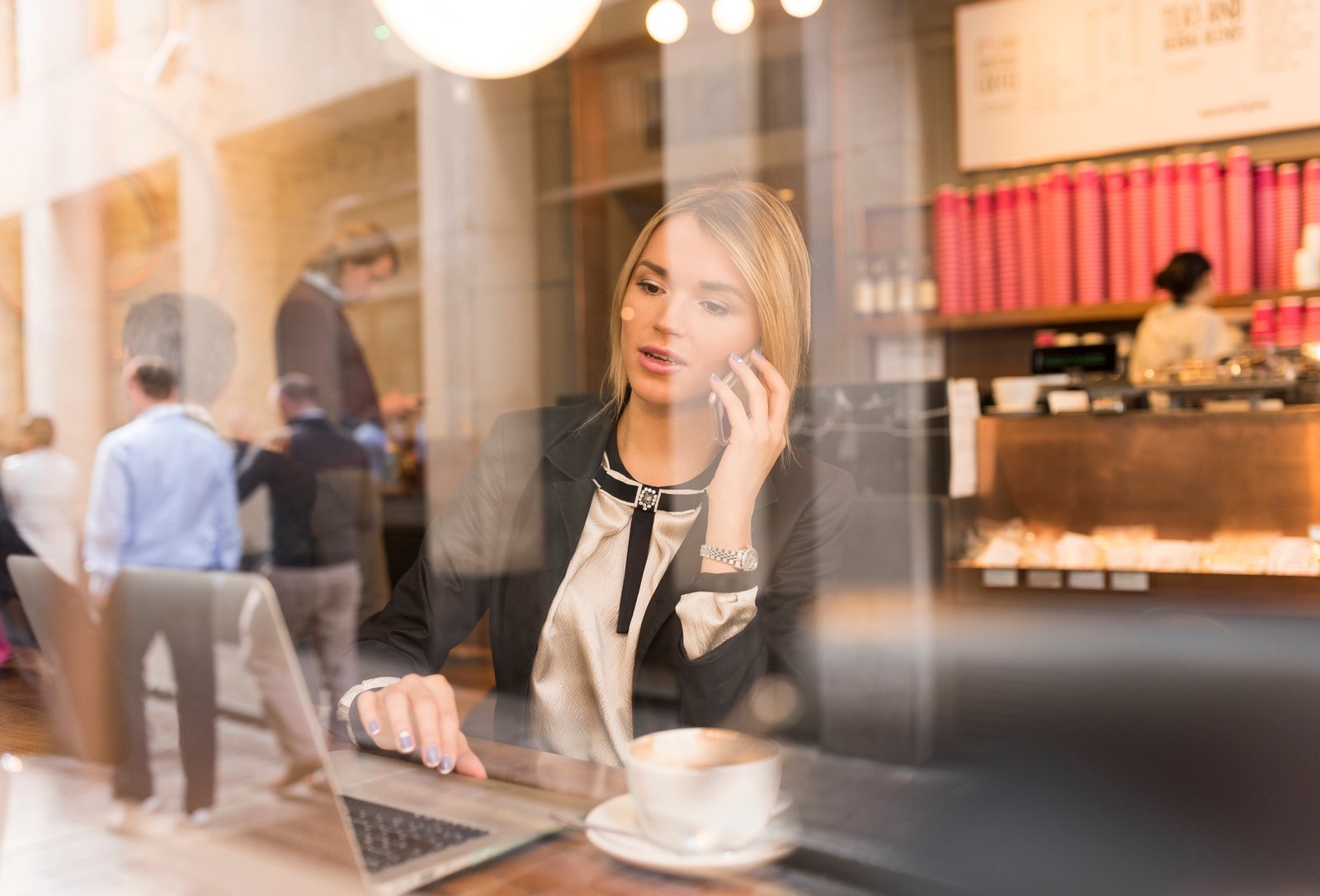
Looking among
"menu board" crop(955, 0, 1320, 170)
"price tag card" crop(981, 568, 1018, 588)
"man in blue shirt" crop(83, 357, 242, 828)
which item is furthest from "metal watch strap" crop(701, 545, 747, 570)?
"menu board" crop(955, 0, 1320, 170)

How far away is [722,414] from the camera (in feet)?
2.88

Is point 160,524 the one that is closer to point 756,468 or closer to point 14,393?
point 14,393

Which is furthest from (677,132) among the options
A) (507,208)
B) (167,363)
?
(167,363)

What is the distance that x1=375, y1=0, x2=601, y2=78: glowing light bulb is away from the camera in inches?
49.4

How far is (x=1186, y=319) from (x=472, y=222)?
2.06m

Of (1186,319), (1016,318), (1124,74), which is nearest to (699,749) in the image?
(1186,319)

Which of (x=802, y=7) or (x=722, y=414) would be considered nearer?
(x=722, y=414)

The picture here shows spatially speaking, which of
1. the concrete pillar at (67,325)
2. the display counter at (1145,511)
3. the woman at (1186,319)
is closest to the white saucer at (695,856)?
the concrete pillar at (67,325)

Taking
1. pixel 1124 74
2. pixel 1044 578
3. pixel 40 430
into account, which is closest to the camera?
pixel 40 430

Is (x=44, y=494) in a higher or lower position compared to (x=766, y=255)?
lower

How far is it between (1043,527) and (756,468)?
1691mm

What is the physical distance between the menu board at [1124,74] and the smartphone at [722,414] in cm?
265

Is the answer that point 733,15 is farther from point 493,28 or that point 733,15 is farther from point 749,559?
point 749,559

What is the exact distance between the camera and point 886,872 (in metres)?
0.65
